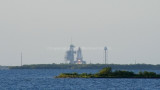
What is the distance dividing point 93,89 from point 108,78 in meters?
42.1

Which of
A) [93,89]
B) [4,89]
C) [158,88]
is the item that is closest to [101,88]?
[93,89]

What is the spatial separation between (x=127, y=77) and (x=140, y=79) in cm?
442

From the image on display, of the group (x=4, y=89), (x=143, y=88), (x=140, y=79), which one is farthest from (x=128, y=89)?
(x=140, y=79)

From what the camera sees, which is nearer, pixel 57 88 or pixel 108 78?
pixel 57 88

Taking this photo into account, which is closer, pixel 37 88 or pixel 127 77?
pixel 37 88

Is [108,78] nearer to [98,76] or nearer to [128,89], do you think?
[98,76]

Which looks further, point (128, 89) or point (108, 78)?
point (108, 78)

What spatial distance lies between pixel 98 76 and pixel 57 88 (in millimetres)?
43812

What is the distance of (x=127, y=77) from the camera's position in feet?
525

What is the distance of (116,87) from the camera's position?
403 ft

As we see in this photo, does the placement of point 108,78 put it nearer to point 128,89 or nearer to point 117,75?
point 117,75

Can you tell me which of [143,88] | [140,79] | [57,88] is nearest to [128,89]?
[143,88]

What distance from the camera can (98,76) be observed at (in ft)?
533

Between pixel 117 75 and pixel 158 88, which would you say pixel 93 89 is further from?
pixel 117 75
